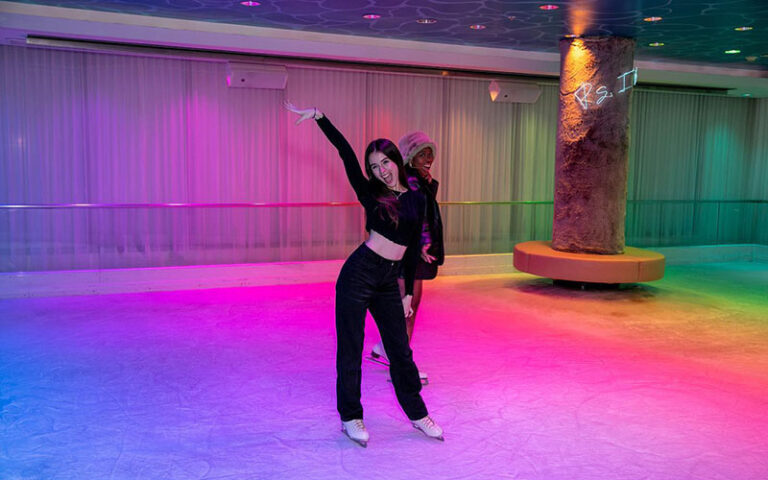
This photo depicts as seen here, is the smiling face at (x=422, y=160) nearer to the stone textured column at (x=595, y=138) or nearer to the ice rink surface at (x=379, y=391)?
the ice rink surface at (x=379, y=391)

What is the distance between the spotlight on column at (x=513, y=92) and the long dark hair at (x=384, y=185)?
7.70 meters

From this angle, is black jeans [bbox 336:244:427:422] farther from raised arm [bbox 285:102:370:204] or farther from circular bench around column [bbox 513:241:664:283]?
circular bench around column [bbox 513:241:664:283]

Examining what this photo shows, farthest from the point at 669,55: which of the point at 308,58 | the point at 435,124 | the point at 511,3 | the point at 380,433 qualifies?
the point at 380,433

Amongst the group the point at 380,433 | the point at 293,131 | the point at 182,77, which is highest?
the point at 182,77

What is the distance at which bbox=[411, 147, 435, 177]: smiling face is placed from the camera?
5176 millimetres

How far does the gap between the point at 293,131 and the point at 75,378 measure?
603 centimetres

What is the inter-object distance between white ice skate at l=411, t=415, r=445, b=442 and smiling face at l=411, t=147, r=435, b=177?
6.23 ft

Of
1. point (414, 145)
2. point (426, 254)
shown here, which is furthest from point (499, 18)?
point (426, 254)

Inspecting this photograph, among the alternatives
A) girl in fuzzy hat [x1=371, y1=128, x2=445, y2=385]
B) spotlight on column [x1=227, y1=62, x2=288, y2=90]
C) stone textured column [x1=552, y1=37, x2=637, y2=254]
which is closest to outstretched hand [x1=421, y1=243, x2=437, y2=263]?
girl in fuzzy hat [x1=371, y1=128, x2=445, y2=385]

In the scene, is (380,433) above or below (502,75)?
below

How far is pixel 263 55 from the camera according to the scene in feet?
31.2

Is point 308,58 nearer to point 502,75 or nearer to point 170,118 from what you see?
point 170,118

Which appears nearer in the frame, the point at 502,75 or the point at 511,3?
the point at 511,3

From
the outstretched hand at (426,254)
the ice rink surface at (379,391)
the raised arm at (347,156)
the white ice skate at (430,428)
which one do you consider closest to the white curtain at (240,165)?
the ice rink surface at (379,391)
